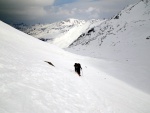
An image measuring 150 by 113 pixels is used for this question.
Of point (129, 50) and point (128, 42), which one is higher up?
point (128, 42)

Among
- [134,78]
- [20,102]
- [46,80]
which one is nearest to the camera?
[20,102]

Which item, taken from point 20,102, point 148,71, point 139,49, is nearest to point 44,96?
point 20,102

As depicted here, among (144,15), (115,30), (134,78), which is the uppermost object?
(144,15)

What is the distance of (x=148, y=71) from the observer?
31969mm

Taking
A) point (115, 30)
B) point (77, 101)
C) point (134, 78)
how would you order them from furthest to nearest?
point (115, 30), point (134, 78), point (77, 101)

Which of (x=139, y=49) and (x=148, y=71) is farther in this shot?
(x=139, y=49)

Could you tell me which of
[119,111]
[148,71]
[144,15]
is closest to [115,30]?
[144,15]

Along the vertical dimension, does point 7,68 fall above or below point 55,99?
above

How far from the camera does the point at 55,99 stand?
27.8 feet

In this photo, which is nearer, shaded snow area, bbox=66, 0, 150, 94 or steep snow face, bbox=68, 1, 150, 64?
shaded snow area, bbox=66, 0, 150, 94

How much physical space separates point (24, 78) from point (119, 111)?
6.99 metres

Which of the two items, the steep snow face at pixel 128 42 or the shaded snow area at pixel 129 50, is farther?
the steep snow face at pixel 128 42

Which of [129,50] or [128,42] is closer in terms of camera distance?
[129,50]

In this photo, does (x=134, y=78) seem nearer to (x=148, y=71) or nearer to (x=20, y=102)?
(x=148, y=71)
